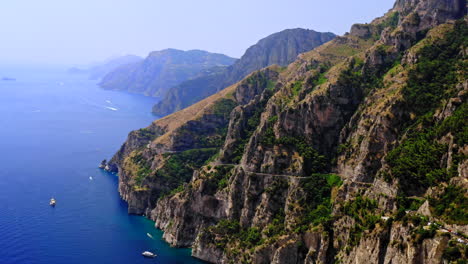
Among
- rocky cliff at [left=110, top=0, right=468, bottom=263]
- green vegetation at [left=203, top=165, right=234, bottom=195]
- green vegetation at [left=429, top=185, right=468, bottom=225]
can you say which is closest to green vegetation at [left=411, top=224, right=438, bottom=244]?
rocky cliff at [left=110, top=0, right=468, bottom=263]

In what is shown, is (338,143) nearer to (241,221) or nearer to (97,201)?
(241,221)

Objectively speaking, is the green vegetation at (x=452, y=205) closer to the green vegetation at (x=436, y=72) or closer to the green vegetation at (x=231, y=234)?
the green vegetation at (x=436, y=72)

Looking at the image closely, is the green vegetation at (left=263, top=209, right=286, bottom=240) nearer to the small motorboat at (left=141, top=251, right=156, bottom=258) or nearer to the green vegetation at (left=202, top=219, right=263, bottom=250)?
the green vegetation at (left=202, top=219, right=263, bottom=250)

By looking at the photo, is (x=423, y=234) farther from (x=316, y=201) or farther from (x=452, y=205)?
(x=316, y=201)

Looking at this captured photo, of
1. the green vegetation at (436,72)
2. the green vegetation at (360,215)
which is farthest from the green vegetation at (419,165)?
the green vegetation at (436,72)

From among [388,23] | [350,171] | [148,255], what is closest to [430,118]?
[350,171]

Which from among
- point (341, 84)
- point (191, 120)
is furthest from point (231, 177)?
point (191, 120)
